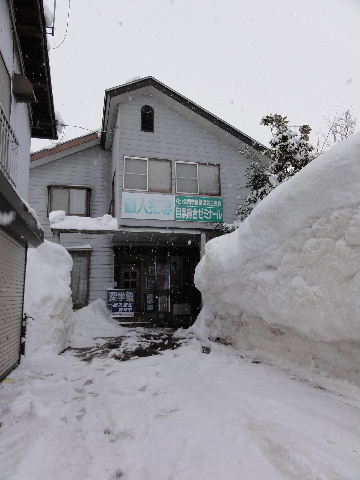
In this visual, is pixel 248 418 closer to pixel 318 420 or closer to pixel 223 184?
pixel 318 420

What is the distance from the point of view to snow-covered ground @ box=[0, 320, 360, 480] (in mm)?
2578

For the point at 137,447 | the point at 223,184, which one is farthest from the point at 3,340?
the point at 223,184

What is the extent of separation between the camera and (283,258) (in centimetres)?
523

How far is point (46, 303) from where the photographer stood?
306 inches

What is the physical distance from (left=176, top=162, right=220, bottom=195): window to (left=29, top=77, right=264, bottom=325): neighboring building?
4 cm

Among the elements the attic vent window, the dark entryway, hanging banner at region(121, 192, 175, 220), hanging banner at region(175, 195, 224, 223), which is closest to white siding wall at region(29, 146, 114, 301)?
the dark entryway

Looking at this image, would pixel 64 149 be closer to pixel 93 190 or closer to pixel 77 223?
pixel 93 190

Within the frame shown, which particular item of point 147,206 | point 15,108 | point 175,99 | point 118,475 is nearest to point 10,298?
point 118,475

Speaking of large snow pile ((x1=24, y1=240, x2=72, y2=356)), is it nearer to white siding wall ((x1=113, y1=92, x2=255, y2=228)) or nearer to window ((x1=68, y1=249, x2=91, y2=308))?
white siding wall ((x1=113, y1=92, x2=255, y2=228))

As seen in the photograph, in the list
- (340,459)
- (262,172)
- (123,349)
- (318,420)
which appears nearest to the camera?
(340,459)

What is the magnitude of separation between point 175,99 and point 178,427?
503 inches

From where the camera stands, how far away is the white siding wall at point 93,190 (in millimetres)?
14234

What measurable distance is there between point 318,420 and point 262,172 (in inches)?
436

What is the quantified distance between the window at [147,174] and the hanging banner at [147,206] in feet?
1.14
